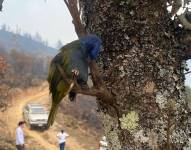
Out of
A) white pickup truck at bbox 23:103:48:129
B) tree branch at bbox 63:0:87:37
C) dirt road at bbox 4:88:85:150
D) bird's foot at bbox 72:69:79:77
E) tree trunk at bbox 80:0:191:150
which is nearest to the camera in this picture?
tree trunk at bbox 80:0:191:150

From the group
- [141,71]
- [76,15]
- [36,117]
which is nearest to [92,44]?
[76,15]

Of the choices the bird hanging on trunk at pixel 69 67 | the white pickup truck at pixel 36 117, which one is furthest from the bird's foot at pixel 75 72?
the white pickup truck at pixel 36 117

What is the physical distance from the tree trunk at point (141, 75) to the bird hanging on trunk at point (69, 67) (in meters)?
0.13

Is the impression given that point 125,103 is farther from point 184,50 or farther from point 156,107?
point 184,50

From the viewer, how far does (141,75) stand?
218cm

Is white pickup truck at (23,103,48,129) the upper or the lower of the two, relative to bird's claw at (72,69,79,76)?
lower

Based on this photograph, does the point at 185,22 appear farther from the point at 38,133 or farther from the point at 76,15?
the point at 38,133

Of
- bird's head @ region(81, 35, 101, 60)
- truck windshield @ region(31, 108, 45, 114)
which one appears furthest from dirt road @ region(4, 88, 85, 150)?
bird's head @ region(81, 35, 101, 60)

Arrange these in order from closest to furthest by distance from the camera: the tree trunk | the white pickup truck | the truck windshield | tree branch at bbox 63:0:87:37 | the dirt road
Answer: the tree trunk → tree branch at bbox 63:0:87:37 → the dirt road → the white pickup truck → the truck windshield

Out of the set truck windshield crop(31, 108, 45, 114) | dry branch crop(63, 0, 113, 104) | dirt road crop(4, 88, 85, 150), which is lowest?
dirt road crop(4, 88, 85, 150)

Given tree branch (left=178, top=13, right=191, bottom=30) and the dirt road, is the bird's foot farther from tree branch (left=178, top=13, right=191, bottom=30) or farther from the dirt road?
the dirt road

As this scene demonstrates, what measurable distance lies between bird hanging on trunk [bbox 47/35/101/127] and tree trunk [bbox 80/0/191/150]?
5.2 inches

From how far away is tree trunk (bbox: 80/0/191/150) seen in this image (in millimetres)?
2127

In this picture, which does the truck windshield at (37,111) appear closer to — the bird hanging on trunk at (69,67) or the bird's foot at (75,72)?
the bird hanging on trunk at (69,67)
